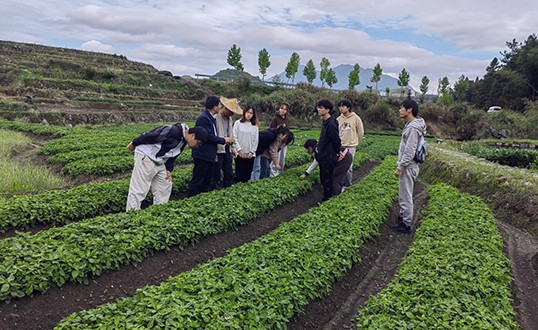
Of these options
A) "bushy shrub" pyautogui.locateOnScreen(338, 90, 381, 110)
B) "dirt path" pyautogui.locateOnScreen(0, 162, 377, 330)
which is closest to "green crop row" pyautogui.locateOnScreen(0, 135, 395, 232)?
"dirt path" pyautogui.locateOnScreen(0, 162, 377, 330)

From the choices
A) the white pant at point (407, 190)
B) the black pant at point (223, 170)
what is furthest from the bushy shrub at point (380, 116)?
the white pant at point (407, 190)

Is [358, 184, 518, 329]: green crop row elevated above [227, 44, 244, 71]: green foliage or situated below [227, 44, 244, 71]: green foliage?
below

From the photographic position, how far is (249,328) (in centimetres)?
375

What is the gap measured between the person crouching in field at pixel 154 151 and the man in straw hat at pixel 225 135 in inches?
69.9

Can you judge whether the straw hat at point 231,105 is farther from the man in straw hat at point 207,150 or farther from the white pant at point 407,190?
the white pant at point 407,190

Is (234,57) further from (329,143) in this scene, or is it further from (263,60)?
(329,143)

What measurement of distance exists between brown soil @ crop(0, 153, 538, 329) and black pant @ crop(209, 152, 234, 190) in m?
1.77

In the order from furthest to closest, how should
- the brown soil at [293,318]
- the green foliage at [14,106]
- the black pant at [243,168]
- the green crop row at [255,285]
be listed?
the green foliage at [14,106] < the black pant at [243,168] < the brown soil at [293,318] < the green crop row at [255,285]

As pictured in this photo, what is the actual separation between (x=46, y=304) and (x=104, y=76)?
46024 mm

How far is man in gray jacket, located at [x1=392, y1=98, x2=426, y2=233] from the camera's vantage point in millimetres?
7605

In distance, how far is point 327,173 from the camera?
936 centimetres

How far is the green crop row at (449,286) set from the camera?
4012mm

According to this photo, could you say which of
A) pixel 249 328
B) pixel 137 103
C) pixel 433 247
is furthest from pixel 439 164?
pixel 137 103

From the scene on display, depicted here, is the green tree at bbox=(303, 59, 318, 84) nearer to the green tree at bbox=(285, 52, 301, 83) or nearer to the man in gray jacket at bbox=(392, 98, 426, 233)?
the green tree at bbox=(285, 52, 301, 83)
